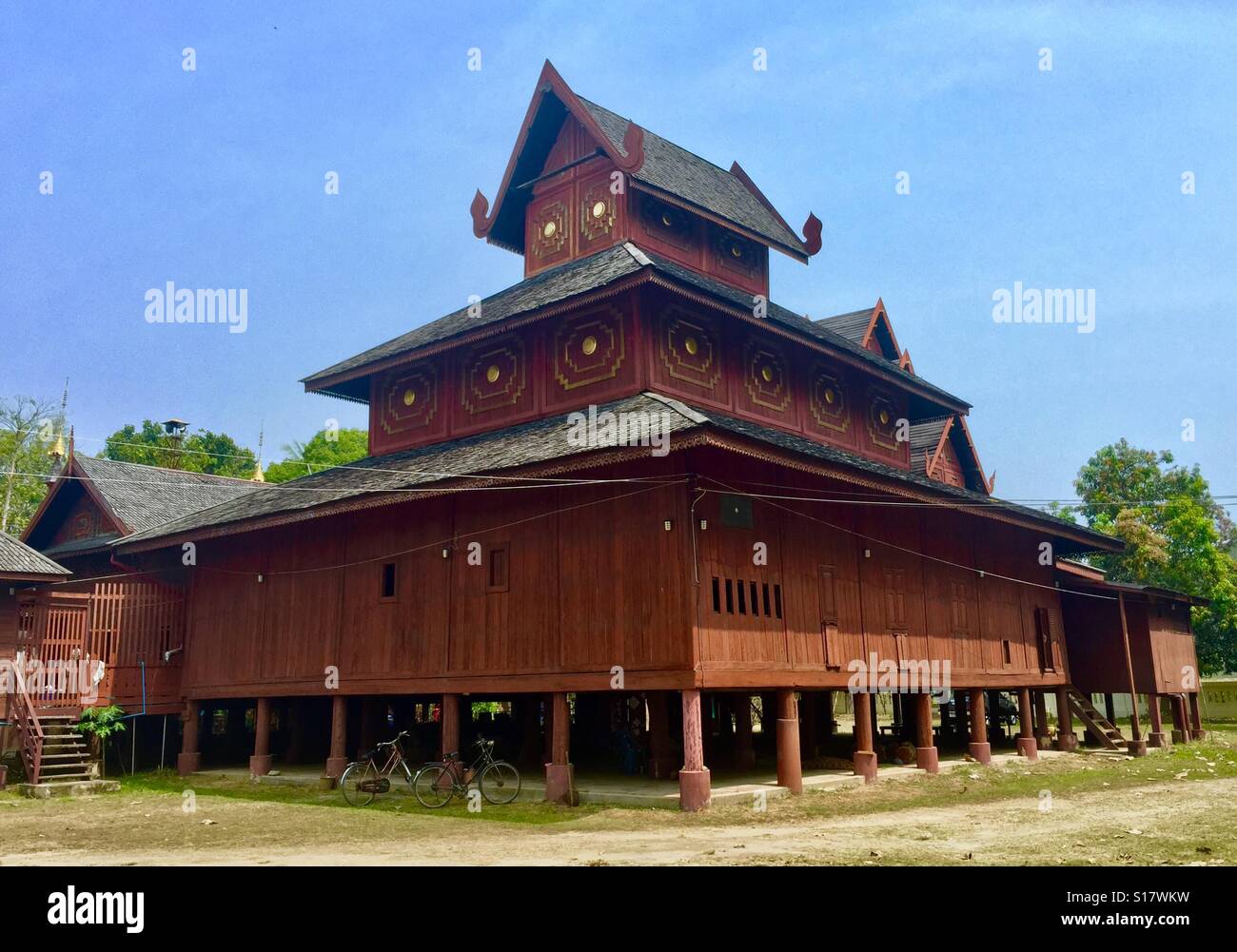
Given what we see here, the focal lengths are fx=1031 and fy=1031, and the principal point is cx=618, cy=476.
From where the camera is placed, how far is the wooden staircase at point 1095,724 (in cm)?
2989

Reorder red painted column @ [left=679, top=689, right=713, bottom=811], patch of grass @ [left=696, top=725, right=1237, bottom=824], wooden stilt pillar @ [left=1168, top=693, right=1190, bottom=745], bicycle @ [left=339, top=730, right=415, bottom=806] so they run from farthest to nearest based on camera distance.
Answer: wooden stilt pillar @ [left=1168, top=693, right=1190, bottom=745], bicycle @ [left=339, top=730, right=415, bottom=806], patch of grass @ [left=696, top=725, right=1237, bottom=824], red painted column @ [left=679, top=689, right=713, bottom=811]

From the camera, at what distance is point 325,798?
19891 millimetres

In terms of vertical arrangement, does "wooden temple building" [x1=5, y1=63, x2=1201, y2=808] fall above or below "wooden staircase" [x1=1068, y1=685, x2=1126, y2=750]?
above

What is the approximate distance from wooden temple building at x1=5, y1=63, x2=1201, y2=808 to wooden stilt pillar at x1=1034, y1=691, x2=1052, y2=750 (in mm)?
180

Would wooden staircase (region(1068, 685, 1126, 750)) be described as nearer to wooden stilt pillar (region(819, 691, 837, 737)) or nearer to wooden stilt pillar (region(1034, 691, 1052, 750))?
wooden stilt pillar (region(1034, 691, 1052, 750))

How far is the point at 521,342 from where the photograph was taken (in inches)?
872

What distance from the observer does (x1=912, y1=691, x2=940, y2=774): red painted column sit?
72.5 ft

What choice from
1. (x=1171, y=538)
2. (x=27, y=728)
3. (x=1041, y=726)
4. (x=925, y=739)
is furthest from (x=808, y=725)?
(x=1171, y=538)

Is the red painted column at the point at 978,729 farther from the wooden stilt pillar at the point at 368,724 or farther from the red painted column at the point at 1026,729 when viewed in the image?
the wooden stilt pillar at the point at 368,724

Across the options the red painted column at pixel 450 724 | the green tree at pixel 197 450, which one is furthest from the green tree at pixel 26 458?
the red painted column at pixel 450 724

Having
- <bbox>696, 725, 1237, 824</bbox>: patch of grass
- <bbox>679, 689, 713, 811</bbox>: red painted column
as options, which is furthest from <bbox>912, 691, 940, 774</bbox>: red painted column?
<bbox>679, 689, 713, 811</bbox>: red painted column

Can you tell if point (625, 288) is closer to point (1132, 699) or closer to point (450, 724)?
point (450, 724)
